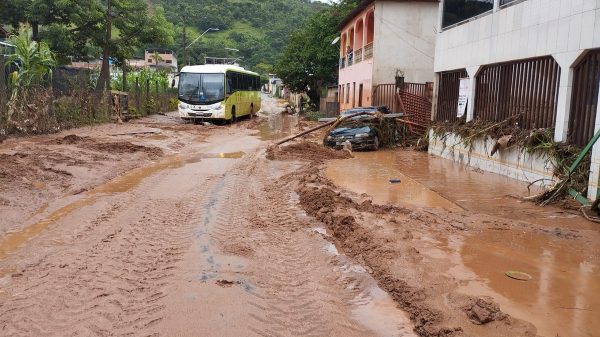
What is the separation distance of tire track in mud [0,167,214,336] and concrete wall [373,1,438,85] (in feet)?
68.7

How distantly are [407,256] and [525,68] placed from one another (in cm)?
793

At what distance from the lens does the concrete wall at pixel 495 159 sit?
34.8ft

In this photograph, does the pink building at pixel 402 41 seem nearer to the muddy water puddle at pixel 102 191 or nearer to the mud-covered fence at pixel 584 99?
the muddy water puddle at pixel 102 191

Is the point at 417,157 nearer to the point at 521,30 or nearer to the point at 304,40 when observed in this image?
the point at 521,30

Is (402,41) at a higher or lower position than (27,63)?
higher

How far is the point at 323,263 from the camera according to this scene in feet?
19.1

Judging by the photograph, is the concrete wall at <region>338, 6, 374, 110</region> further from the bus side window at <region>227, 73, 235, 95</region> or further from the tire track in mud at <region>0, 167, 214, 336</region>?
the tire track in mud at <region>0, 167, 214, 336</region>

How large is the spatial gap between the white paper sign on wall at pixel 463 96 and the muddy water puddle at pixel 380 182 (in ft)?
8.05

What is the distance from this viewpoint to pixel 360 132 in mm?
18203

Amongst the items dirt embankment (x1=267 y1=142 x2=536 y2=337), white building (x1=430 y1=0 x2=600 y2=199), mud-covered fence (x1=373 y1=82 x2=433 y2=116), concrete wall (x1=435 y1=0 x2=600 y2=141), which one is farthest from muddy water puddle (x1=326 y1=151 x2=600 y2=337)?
mud-covered fence (x1=373 y1=82 x2=433 y2=116)

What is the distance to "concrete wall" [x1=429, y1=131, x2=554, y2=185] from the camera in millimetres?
10609

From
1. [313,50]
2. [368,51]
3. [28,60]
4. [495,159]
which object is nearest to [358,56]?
[368,51]

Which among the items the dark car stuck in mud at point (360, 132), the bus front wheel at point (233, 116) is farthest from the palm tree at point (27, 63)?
the bus front wheel at point (233, 116)

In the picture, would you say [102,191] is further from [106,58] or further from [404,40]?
[106,58]
